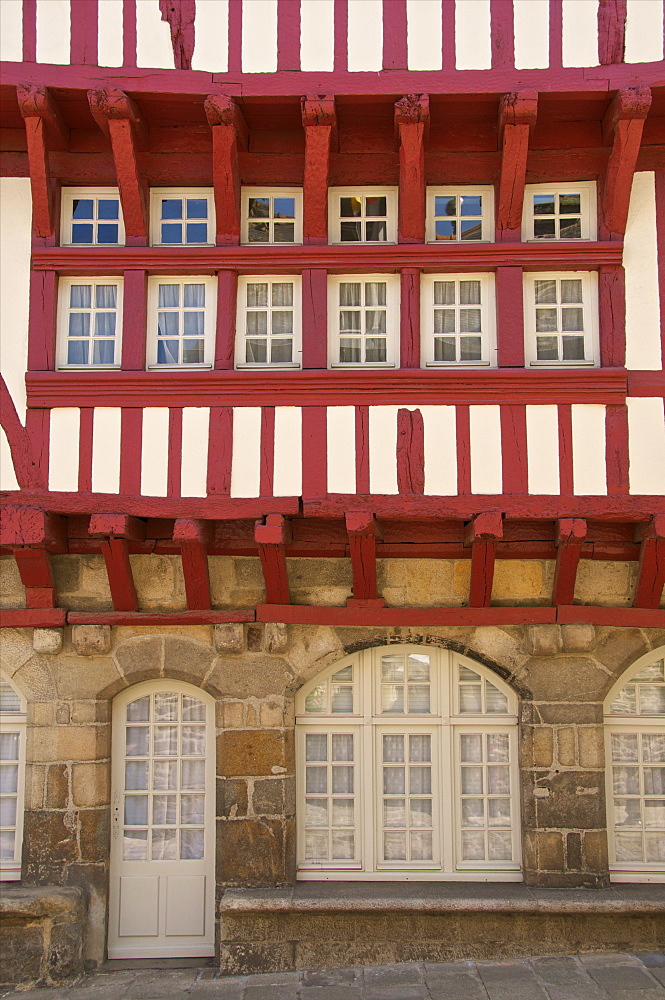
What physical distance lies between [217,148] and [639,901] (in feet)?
19.1

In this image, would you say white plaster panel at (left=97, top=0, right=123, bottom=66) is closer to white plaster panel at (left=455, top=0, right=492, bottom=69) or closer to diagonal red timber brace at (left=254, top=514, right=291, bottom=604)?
white plaster panel at (left=455, top=0, right=492, bottom=69)

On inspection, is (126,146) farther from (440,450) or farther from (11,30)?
(440,450)

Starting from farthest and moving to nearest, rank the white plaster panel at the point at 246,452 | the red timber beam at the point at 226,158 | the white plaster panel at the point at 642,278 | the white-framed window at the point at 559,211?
the white-framed window at the point at 559,211, the white plaster panel at the point at 642,278, the white plaster panel at the point at 246,452, the red timber beam at the point at 226,158

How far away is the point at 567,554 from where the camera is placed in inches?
229

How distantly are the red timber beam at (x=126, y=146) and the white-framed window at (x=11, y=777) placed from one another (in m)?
3.41

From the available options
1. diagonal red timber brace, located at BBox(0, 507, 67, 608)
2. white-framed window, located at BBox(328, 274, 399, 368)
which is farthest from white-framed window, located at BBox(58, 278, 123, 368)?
white-framed window, located at BBox(328, 274, 399, 368)

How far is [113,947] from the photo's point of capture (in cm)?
601

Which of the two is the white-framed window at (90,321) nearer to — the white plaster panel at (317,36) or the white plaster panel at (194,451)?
the white plaster panel at (194,451)

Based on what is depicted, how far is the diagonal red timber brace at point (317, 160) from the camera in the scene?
5723 mm

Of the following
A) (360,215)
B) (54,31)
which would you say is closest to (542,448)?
(360,215)

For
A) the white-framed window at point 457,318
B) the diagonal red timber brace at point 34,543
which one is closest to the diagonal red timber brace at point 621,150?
the white-framed window at point 457,318

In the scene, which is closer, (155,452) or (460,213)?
(155,452)

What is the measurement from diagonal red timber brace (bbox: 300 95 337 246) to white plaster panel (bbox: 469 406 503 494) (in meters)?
1.69

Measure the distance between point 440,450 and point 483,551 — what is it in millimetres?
756
